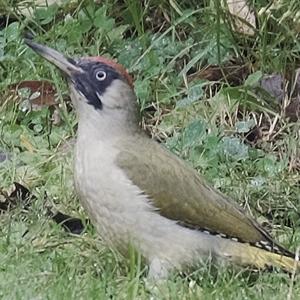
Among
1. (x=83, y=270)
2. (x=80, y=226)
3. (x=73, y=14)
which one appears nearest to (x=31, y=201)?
(x=80, y=226)

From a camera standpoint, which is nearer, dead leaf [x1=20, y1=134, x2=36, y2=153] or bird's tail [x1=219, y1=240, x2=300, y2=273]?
bird's tail [x1=219, y1=240, x2=300, y2=273]

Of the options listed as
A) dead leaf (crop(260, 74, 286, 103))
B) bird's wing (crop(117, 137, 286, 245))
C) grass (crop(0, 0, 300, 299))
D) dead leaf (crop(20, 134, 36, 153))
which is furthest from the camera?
dead leaf (crop(260, 74, 286, 103))

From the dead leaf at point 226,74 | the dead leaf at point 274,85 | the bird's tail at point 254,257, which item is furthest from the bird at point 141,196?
the dead leaf at point 226,74

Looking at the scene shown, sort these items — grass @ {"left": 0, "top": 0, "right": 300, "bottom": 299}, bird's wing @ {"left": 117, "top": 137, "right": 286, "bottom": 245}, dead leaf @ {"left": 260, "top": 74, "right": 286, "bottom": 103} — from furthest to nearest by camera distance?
dead leaf @ {"left": 260, "top": 74, "right": 286, "bottom": 103} → bird's wing @ {"left": 117, "top": 137, "right": 286, "bottom": 245} → grass @ {"left": 0, "top": 0, "right": 300, "bottom": 299}

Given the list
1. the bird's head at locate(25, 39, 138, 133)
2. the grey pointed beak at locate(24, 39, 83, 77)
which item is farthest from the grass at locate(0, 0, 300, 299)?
the grey pointed beak at locate(24, 39, 83, 77)

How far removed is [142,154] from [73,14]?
2917 mm

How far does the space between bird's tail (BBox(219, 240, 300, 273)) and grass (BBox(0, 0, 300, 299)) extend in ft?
0.17

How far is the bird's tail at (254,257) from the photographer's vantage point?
5.29 m

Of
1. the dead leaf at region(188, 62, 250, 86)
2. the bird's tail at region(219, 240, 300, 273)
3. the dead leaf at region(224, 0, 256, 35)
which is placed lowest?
the dead leaf at region(188, 62, 250, 86)

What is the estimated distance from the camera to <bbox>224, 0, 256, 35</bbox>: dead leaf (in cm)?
758

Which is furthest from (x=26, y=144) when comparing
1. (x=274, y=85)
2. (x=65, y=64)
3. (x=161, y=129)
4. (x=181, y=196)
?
(x=181, y=196)

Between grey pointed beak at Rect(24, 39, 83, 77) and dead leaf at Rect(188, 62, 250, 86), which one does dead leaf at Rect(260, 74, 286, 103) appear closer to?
dead leaf at Rect(188, 62, 250, 86)

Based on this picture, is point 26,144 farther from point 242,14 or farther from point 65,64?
point 65,64

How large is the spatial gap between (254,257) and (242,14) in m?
2.57
